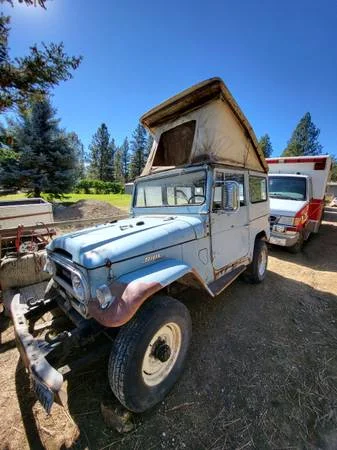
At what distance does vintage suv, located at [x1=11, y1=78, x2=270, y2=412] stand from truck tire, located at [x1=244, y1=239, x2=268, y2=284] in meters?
0.07

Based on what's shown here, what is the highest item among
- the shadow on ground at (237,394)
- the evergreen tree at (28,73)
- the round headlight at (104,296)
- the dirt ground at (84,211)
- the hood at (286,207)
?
the evergreen tree at (28,73)

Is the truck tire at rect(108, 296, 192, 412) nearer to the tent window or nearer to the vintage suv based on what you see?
the vintage suv

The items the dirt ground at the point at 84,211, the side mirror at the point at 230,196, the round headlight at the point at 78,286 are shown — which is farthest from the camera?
the dirt ground at the point at 84,211

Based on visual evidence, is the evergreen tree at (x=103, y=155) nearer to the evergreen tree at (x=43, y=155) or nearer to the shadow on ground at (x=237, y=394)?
the evergreen tree at (x=43, y=155)

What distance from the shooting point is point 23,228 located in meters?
4.45

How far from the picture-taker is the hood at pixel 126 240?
2.15 meters

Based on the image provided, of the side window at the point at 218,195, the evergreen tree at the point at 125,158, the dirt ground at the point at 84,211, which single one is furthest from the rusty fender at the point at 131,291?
the evergreen tree at the point at 125,158

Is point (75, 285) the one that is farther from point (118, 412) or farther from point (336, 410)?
point (336, 410)

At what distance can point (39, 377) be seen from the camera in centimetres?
172

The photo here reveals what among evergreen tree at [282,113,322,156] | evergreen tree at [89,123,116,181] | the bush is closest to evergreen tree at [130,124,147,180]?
evergreen tree at [89,123,116,181]

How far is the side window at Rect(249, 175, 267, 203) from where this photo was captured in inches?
170

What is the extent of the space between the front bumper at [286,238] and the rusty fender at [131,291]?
5508mm

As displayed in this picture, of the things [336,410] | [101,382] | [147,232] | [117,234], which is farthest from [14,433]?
[336,410]

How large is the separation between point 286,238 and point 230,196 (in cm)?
462
